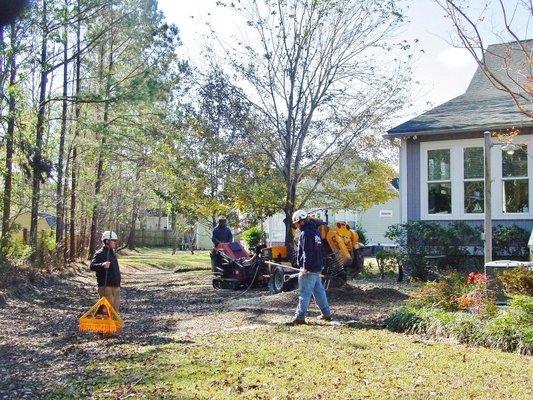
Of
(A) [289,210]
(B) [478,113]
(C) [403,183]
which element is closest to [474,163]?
(B) [478,113]

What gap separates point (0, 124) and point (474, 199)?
1282 centimetres

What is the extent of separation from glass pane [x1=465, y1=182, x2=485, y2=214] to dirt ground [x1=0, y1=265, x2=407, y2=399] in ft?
9.32

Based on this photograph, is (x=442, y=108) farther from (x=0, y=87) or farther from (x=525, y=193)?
(x=0, y=87)

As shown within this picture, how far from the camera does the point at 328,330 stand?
32.0ft

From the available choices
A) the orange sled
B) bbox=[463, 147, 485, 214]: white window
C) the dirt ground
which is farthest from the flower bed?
bbox=[463, 147, 485, 214]: white window

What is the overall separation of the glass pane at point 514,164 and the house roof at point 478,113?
943 mm

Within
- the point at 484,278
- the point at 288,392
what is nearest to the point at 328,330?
the point at 484,278

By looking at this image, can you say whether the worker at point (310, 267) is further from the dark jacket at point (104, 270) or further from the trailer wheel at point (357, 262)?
the trailer wheel at point (357, 262)

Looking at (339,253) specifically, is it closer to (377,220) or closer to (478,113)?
(478,113)

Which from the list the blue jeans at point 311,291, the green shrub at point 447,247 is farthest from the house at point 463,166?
the blue jeans at point 311,291

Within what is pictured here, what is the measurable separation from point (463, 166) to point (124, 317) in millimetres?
9499

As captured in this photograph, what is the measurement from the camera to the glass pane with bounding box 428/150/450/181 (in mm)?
17750

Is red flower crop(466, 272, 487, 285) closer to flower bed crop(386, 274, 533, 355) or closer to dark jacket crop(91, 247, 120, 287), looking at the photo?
flower bed crop(386, 274, 533, 355)

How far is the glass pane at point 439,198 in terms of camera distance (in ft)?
58.1
